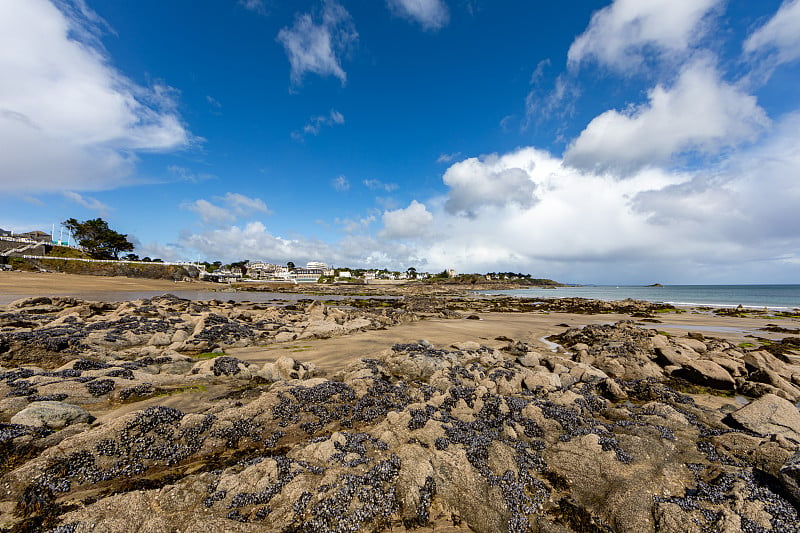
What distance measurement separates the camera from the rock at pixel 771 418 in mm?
9705

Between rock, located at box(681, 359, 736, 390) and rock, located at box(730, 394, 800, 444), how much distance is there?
5962 mm

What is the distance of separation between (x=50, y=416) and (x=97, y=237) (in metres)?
157

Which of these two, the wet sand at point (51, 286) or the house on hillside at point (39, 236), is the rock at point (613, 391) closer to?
the wet sand at point (51, 286)

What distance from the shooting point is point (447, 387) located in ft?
45.0

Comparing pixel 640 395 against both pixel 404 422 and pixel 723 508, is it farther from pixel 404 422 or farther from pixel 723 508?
pixel 404 422

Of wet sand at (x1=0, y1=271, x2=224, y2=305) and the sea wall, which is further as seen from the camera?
the sea wall

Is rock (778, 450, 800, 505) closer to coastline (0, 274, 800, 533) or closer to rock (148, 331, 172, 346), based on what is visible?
coastline (0, 274, 800, 533)

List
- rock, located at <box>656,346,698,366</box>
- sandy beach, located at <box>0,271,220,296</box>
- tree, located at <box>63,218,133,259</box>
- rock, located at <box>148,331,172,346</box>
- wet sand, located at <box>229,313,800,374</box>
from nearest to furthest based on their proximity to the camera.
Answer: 1. rock, located at <box>656,346,698,366</box>
2. wet sand, located at <box>229,313,800,374</box>
3. rock, located at <box>148,331,172,346</box>
4. sandy beach, located at <box>0,271,220,296</box>
5. tree, located at <box>63,218,133,259</box>

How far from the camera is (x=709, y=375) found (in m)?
16.3

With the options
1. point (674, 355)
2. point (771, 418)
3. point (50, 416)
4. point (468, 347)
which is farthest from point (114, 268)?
point (771, 418)

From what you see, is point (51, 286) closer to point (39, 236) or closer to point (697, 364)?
point (39, 236)

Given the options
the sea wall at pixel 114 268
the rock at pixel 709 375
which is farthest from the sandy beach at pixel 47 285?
the rock at pixel 709 375

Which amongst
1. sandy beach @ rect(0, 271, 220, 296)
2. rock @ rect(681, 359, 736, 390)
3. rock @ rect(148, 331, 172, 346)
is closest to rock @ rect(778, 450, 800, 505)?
rock @ rect(681, 359, 736, 390)

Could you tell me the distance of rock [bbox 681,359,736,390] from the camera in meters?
16.1
